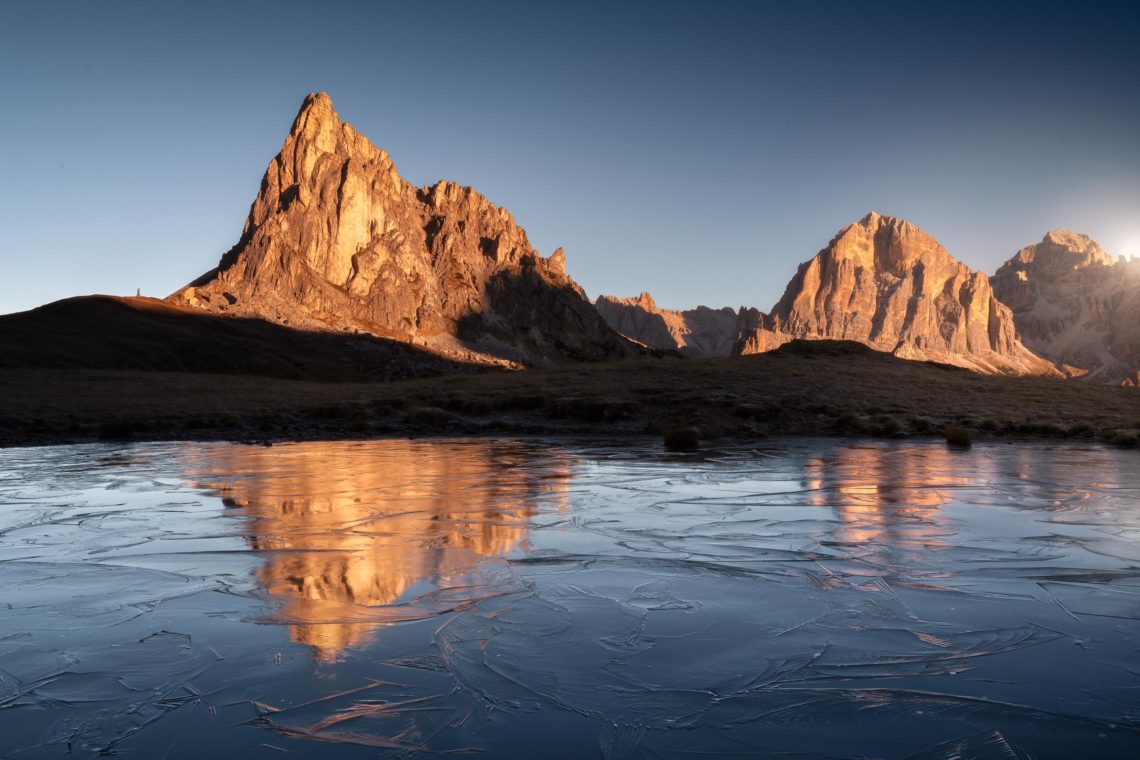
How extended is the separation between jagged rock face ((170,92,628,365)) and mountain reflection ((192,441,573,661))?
8729cm

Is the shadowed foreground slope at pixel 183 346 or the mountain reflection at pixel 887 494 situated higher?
the shadowed foreground slope at pixel 183 346

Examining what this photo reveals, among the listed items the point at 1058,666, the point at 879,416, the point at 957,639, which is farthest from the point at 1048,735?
the point at 879,416

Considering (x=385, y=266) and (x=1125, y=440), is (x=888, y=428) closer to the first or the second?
(x=1125, y=440)

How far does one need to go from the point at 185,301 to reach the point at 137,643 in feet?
340

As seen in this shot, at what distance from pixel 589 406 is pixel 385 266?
391 feet

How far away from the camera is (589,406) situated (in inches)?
1221

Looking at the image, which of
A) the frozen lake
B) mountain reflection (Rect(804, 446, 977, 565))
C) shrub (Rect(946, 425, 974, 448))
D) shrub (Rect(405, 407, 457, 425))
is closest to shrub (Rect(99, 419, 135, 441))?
shrub (Rect(405, 407, 457, 425))

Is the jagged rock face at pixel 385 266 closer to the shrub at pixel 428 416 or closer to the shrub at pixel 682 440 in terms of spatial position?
the shrub at pixel 428 416

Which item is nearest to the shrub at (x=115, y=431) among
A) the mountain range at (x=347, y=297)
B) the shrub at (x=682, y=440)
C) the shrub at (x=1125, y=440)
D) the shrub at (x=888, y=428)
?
the shrub at (x=682, y=440)

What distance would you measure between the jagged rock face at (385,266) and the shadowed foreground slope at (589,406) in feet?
215

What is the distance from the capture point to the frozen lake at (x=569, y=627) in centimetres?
387

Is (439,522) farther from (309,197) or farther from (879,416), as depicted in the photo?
(309,197)

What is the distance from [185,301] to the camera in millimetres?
98688

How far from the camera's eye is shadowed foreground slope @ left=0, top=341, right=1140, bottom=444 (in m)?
27.0
